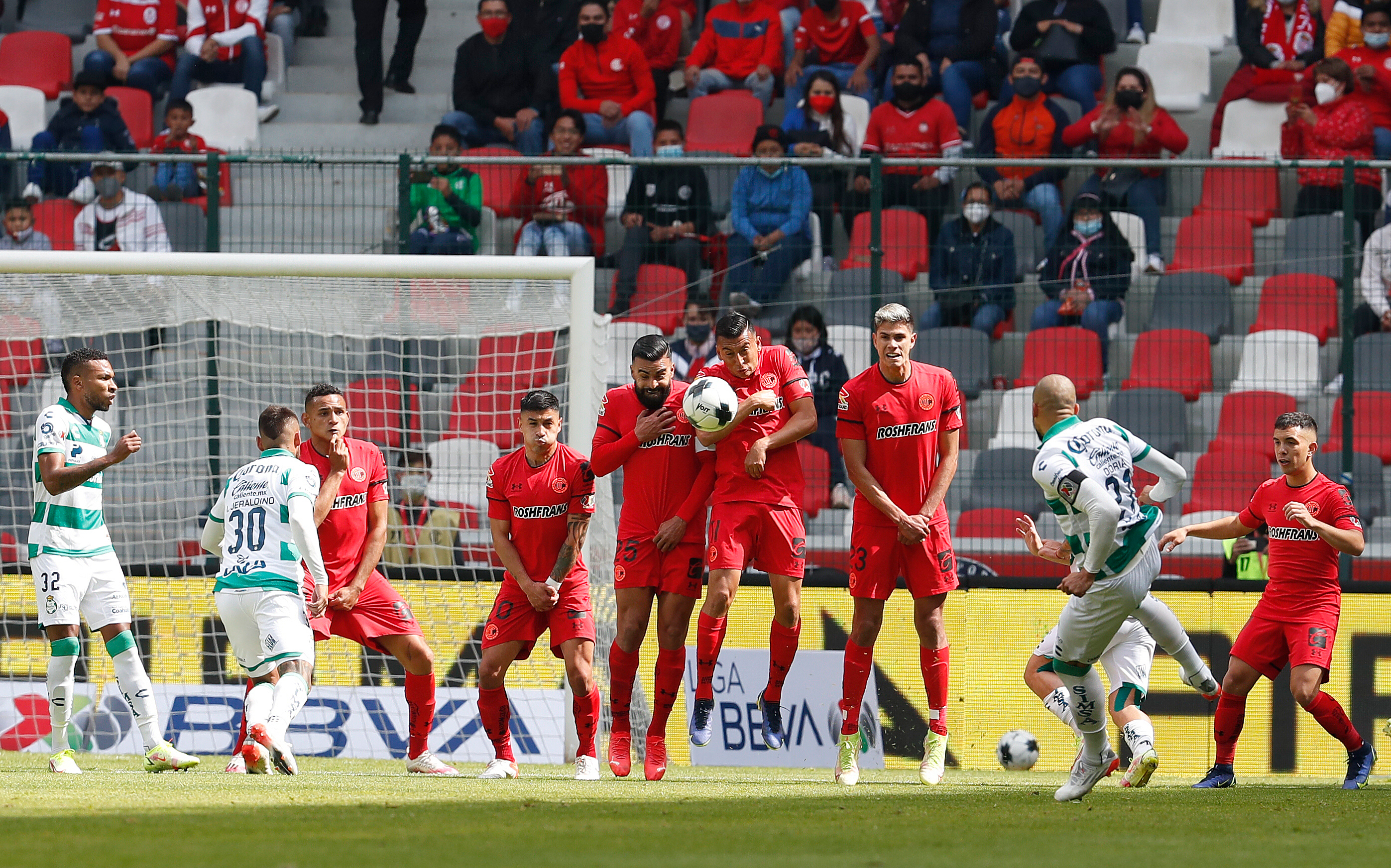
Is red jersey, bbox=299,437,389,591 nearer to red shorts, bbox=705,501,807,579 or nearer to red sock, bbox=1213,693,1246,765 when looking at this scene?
red shorts, bbox=705,501,807,579

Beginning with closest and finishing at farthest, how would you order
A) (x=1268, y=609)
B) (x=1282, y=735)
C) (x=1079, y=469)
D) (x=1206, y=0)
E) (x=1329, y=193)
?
(x=1079, y=469) < (x=1268, y=609) < (x=1282, y=735) < (x=1329, y=193) < (x=1206, y=0)

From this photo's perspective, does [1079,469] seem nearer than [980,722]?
Yes

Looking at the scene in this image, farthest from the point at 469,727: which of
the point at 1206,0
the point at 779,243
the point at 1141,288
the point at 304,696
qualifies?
the point at 1206,0

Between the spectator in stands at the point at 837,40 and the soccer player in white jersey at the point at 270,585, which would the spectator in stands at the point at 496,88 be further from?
the soccer player in white jersey at the point at 270,585

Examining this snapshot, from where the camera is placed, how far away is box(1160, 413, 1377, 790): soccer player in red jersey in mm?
8273

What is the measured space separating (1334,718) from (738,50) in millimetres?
9660

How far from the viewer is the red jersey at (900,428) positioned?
819cm

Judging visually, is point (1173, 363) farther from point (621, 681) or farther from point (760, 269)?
point (621, 681)

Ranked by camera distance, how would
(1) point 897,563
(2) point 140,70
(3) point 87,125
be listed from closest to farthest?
(1) point 897,563, (3) point 87,125, (2) point 140,70

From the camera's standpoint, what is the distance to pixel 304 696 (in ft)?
25.4

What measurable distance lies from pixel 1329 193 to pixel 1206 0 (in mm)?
5694

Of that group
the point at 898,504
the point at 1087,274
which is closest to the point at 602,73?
the point at 1087,274

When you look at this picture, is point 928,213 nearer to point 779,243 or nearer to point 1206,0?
point 779,243

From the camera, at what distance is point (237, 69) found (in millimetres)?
16062
